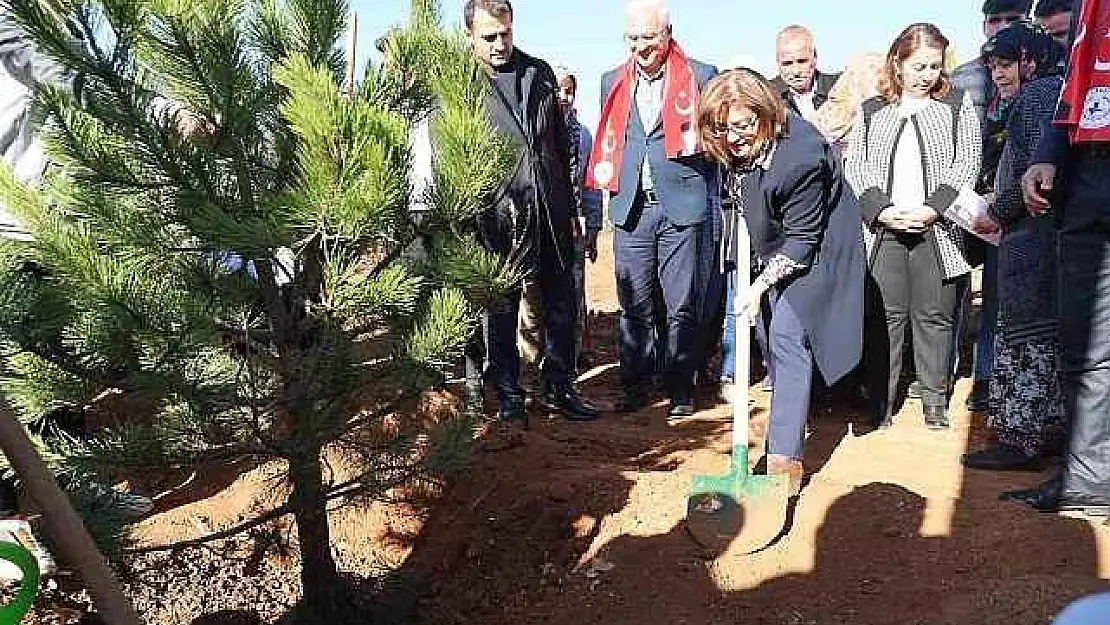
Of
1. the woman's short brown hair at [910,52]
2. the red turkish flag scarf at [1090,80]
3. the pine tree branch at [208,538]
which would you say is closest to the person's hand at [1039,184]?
the red turkish flag scarf at [1090,80]

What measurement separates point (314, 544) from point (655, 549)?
1048 mm

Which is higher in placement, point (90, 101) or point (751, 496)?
point (90, 101)

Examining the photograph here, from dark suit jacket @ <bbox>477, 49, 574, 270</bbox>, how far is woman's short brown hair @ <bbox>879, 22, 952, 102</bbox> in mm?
1381

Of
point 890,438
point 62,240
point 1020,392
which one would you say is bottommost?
point 890,438

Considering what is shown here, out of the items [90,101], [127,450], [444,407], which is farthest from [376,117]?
[444,407]

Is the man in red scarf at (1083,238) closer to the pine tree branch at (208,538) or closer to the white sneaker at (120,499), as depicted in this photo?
the pine tree branch at (208,538)

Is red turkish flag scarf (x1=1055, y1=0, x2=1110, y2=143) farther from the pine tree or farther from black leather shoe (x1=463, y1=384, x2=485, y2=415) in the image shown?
black leather shoe (x1=463, y1=384, x2=485, y2=415)

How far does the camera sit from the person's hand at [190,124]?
2.38m

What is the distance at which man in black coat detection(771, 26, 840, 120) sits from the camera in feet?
16.6

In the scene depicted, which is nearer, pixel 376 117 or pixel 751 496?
pixel 376 117

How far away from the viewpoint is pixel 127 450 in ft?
8.03

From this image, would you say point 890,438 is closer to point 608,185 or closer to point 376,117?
point 608,185

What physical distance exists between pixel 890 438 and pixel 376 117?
3.02 metres

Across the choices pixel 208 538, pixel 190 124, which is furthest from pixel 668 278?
pixel 190 124
